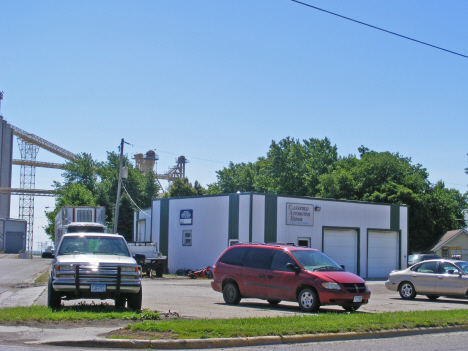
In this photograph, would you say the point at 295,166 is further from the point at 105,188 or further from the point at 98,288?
the point at 98,288

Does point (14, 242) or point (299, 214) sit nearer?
point (299, 214)

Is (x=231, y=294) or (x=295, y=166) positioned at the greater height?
(x=295, y=166)

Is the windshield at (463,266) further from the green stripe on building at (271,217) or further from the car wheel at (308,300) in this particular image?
the green stripe on building at (271,217)

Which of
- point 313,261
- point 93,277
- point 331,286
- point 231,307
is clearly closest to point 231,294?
point 231,307

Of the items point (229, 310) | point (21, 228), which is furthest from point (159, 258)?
point (21, 228)

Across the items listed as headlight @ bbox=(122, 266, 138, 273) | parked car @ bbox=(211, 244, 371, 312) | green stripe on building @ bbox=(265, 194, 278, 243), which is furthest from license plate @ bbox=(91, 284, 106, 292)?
green stripe on building @ bbox=(265, 194, 278, 243)

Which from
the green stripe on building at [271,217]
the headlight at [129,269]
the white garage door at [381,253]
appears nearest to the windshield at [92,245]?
the headlight at [129,269]

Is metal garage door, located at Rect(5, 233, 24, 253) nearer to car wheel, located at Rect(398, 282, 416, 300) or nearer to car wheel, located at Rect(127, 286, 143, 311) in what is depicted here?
car wheel, located at Rect(398, 282, 416, 300)

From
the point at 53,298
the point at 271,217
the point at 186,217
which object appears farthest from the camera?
the point at 186,217

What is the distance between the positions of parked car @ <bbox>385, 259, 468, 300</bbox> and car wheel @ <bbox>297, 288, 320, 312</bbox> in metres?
6.67

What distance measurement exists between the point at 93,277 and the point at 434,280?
1202cm

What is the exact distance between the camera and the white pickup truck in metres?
12.1

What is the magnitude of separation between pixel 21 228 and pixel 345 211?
42.0 m

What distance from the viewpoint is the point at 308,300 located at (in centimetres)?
1412
